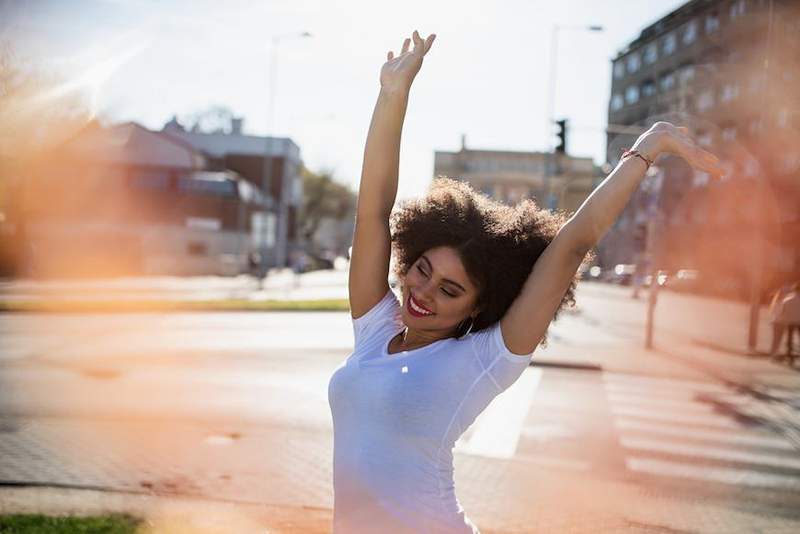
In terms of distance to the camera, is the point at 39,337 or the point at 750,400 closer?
the point at 750,400

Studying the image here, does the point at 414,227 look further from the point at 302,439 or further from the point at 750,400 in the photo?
the point at 750,400

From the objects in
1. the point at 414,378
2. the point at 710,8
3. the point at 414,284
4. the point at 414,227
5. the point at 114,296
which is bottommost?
the point at 114,296

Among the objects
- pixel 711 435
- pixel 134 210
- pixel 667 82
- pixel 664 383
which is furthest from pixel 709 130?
pixel 711 435

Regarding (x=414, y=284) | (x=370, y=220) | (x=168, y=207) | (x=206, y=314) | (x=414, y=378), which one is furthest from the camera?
(x=168, y=207)

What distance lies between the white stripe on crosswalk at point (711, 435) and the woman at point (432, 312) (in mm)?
7047

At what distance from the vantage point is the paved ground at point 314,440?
18.8 ft

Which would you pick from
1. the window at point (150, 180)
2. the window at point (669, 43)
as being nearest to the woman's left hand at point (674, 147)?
the window at point (150, 180)

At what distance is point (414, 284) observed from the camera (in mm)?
2414

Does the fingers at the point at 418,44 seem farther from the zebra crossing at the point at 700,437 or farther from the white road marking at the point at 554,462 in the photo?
the zebra crossing at the point at 700,437

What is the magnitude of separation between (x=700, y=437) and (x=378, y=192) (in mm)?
7344

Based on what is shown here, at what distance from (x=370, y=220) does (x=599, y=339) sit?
1761 centimetres

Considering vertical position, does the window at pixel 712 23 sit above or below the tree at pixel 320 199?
above

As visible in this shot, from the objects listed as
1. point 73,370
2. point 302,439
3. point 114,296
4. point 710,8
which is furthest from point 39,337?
point 710,8

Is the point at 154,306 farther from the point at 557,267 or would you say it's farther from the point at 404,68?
the point at 557,267
